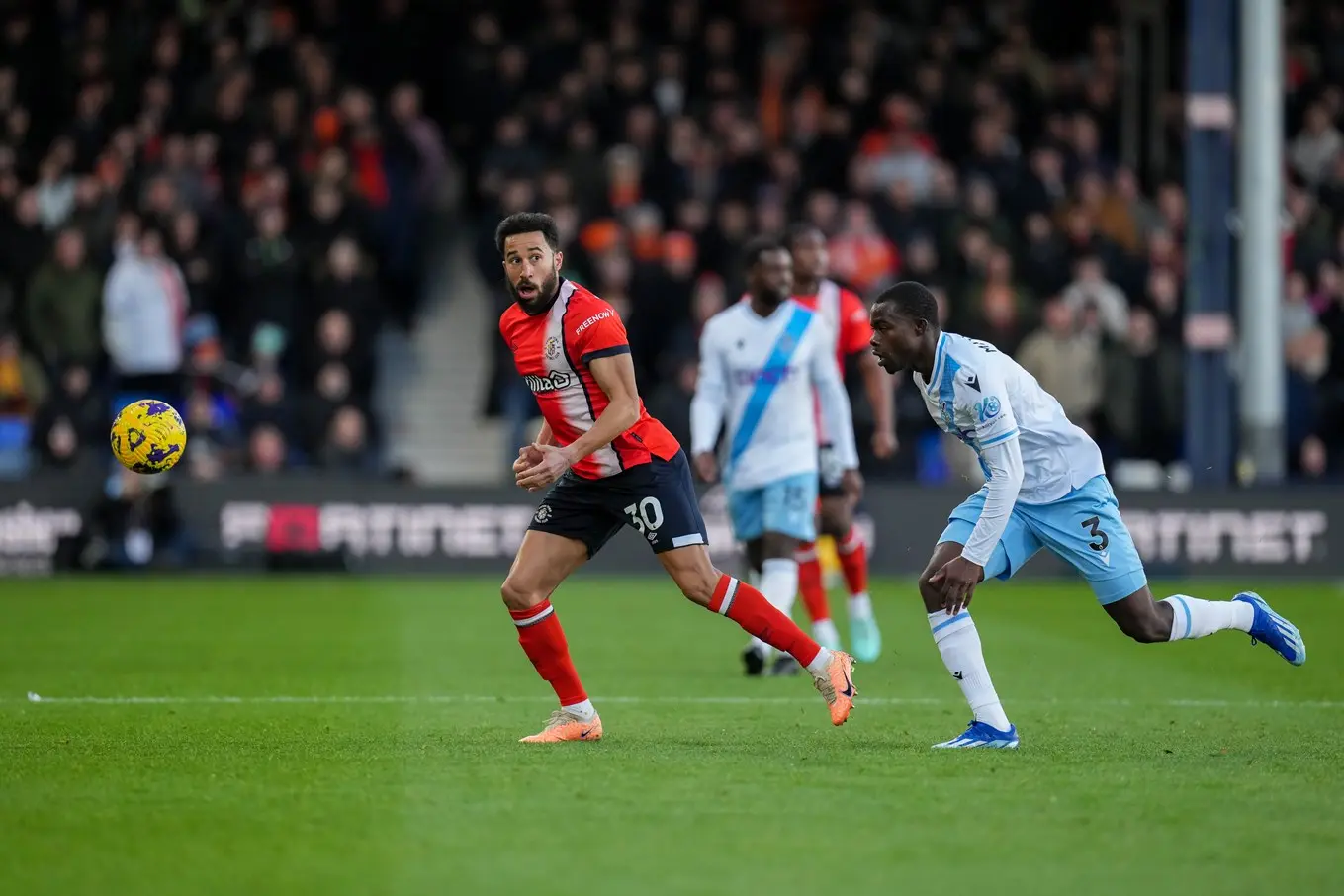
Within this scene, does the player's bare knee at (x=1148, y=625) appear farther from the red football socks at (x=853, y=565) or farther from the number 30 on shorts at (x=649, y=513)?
the red football socks at (x=853, y=565)

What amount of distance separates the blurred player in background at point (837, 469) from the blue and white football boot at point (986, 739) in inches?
146

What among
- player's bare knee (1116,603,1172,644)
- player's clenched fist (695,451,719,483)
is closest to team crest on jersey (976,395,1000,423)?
player's bare knee (1116,603,1172,644)

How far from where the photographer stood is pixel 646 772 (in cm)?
783

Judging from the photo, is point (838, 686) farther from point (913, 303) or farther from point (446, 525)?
point (446, 525)

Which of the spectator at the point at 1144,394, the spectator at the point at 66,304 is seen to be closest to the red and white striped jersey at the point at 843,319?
the spectator at the point at 1144,394

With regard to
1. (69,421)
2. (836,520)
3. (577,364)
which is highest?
(577,364)

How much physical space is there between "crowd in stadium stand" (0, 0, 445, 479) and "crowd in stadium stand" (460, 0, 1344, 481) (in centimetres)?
145

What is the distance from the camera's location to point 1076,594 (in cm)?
1852

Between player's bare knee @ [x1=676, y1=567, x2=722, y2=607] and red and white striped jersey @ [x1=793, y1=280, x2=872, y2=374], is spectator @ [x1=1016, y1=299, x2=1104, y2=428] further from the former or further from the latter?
player's bare knee @ [x1=676, y1=567, x2=722, y2=607]

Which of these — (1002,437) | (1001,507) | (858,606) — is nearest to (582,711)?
(1001,507)

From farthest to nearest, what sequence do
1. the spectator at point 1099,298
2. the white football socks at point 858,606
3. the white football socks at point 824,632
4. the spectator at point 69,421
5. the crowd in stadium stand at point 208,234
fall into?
the spectator at point 1099,298 → the crowd in stadium stand at point 208,234 → the spectator at point 69,421 → the white football socks at point 858,606 → the white football socks at point 824,632

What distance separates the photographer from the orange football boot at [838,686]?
8.71 metres

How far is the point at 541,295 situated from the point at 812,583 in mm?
4438

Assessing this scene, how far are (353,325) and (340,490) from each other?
7.13ft
